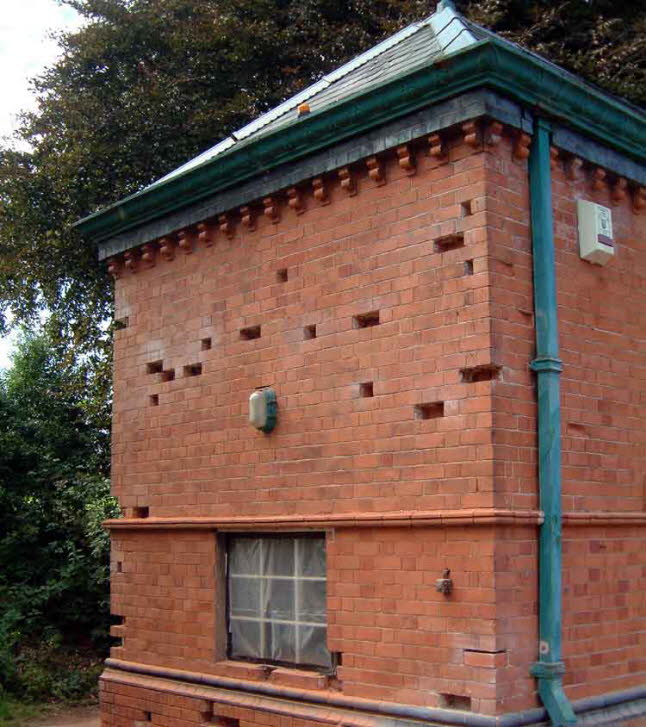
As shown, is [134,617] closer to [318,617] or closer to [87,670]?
[318,617]

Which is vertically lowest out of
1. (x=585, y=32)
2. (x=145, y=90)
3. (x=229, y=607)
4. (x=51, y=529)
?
(x=229, y=607)

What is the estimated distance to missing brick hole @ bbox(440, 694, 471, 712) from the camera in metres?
6.39

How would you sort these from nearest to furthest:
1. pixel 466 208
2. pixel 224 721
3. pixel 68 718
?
pixel 466 208, pixel 224 721, pixel 68 718

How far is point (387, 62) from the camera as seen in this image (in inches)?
357

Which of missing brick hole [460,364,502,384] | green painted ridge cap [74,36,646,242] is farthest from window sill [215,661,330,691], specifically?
green painted ridge cap [74,36,646,242]

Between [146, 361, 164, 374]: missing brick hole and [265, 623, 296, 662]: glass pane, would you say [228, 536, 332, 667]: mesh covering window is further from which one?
[146, 361, 164, 374]: missing brick hole

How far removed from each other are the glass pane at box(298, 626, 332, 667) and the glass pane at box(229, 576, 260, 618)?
610 millimetres

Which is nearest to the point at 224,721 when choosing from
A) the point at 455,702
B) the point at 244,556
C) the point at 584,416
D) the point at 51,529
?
the point at 244,556

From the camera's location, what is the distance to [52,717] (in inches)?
491

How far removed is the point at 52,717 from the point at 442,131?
9.41 m

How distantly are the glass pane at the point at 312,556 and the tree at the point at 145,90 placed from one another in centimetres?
1011

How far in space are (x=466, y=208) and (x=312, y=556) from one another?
304 cm

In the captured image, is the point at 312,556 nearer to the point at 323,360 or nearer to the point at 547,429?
the point at 323,360

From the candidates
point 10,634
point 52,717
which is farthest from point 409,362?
point 10,634
